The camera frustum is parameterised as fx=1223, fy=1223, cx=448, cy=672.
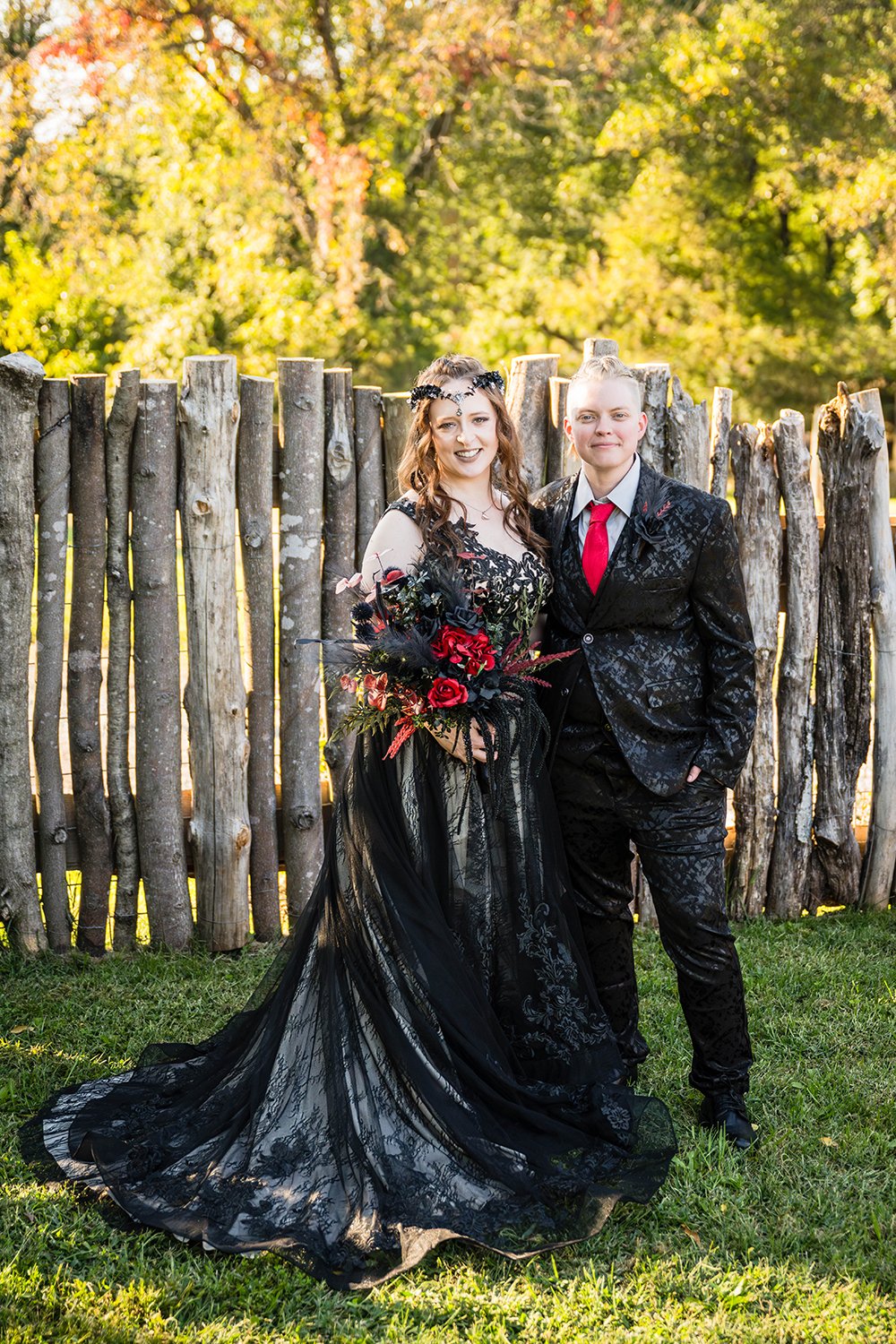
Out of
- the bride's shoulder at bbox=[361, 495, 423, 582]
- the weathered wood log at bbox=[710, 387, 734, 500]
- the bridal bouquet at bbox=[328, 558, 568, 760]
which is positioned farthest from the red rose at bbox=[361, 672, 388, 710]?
the weathered wood log at bbox=[710, 387, 734, 500]

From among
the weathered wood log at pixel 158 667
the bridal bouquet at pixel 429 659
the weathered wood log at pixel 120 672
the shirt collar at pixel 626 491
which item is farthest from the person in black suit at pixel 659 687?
the weathered wood log at pixel 120 672

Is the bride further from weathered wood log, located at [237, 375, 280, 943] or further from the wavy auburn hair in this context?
weathered wood log, located at [237, 375, 280, 943]

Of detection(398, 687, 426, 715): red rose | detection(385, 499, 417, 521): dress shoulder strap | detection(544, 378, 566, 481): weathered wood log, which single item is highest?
detection(544, 378, 566, 481): weathered wood log

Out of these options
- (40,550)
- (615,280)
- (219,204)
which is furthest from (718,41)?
(40,550)

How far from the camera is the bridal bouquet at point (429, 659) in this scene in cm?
325

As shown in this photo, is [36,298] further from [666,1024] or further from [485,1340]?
[485,1340]

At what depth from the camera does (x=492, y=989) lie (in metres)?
3.55

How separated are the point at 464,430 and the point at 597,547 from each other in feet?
1.65

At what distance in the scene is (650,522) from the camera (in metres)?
3.41

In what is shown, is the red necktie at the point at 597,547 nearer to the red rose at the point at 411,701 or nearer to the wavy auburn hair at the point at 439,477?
the wavy auburn hair at the point at 439,477

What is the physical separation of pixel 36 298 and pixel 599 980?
1328 centimetres

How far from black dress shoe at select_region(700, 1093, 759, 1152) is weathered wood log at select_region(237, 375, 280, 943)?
2046 mm

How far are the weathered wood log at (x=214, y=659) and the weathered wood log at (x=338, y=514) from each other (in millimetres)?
372

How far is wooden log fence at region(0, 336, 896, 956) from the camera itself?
4.62m
